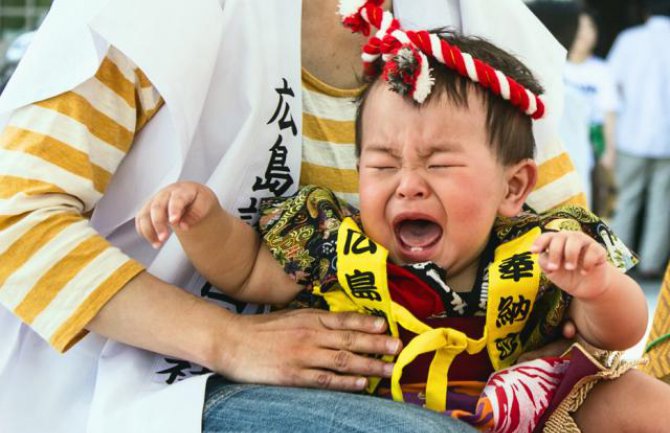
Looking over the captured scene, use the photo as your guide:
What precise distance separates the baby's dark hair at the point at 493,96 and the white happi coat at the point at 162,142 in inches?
7.1

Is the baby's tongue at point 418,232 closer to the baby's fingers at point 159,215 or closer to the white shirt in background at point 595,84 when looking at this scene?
the baby's fingers at point 159,215

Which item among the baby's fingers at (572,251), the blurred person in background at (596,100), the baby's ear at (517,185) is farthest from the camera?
the blurred person in background at (596,100)

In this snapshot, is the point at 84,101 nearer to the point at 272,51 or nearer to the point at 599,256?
the point at 272,51

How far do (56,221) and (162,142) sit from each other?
0.24 metres

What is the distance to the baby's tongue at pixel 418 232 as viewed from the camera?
161 cm

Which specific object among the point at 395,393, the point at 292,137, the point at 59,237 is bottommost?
the point at 395,393

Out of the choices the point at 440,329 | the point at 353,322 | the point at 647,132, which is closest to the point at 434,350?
the point at 440,329

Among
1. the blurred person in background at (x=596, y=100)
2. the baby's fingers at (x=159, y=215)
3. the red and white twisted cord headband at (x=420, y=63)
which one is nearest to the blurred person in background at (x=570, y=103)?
the blurred person in background at (x=596, y=100)

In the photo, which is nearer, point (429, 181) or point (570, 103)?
point (429, 181)

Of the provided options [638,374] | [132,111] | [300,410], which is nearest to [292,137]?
[132,111]

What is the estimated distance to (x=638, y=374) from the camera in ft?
5.13

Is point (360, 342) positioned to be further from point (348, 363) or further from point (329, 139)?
point (329, 139)

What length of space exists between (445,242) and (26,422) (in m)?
0.75

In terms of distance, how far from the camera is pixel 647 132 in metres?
6.54
